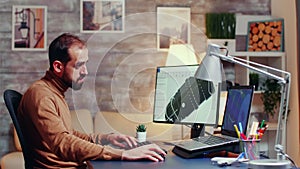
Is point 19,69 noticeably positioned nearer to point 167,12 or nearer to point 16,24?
point 16,24

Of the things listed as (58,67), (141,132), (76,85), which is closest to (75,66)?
(58,67)

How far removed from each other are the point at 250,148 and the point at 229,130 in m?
0.23

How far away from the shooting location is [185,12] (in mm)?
4180

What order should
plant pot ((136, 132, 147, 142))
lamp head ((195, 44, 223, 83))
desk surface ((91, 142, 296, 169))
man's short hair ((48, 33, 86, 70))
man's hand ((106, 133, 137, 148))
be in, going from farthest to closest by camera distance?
plant pot ((136, 132, 147, 142)) → man's short hair ((48, 33, 86, 70)) → man's hand ((106, 133, 137, 148)) → lamp head ((195, 44, 223, 83)) → desk surface ((91, 142, 296, 169))

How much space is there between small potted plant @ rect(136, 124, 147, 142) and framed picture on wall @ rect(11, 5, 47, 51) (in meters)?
2.04

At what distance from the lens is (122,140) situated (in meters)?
1.96

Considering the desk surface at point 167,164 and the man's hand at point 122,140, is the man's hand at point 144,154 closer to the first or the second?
the desk surface at point 167,164

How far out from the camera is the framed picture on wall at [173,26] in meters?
3.99

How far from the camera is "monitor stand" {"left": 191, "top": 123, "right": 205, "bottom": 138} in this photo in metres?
2.13

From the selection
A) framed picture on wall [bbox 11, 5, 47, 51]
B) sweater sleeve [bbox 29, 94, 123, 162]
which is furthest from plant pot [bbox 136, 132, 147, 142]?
framed picture on wall [bbox 11, 5, 47, 51]

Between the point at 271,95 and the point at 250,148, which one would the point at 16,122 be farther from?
the point at 271,95

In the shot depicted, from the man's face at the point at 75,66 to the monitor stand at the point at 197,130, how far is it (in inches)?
24.0

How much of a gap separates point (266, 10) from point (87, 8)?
177 cm

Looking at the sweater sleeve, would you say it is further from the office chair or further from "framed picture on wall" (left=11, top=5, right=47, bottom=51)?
"framed picture on wall" (left=11, top=5, right=47, bottom=51)
